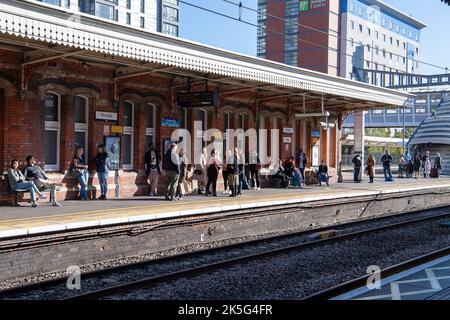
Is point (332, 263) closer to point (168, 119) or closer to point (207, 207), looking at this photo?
point (207, 207)

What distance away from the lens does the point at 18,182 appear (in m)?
12.3

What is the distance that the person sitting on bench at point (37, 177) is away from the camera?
12.6m

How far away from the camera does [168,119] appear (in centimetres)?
1683

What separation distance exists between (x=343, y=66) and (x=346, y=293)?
72.3 m

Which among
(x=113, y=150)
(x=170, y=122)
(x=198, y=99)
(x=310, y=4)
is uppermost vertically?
(x=310, y=4)

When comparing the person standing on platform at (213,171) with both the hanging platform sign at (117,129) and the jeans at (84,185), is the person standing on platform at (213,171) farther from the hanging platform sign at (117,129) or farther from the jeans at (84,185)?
the jeans at (84,185)

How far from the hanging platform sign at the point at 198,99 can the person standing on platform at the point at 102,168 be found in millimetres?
3034

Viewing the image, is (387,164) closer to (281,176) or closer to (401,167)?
(401,167)

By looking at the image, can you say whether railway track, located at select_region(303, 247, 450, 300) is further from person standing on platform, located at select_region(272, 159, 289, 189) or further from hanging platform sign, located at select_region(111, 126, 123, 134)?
person standing on platform, located at select_region(272, 159, 289, 189)

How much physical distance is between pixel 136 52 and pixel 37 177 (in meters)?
3.70

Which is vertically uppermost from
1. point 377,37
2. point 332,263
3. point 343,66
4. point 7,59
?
point 377,37

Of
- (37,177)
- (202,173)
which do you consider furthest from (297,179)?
(37,177)

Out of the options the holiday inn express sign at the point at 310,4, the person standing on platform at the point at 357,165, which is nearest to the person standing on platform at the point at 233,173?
the person standing on platform at the point at 357,165
